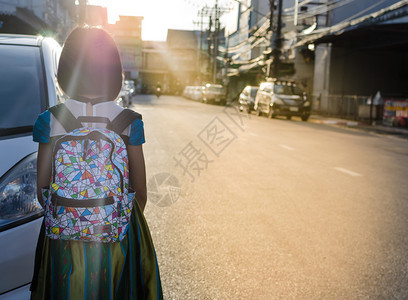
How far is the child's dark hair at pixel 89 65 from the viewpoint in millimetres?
1888

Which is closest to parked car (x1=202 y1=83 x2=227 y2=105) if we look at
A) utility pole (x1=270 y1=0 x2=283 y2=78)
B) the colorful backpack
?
utility pole (x1=270 y1=0 x2=283 y2=78)

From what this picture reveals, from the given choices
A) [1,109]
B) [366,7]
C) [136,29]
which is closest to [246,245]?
[1,109]

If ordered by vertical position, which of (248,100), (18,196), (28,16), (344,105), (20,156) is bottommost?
(248,100)

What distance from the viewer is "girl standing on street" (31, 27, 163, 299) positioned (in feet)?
5.92

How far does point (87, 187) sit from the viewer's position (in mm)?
1712

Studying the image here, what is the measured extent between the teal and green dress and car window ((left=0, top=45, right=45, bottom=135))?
1.07 m

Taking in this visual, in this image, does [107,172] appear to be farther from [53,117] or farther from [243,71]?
[243,71]

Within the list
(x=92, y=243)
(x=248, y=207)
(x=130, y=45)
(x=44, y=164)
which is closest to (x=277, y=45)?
(x=248, y=207)

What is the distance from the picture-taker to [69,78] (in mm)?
1916

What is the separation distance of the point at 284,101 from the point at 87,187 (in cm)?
2200

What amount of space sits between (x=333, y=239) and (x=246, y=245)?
845 mm

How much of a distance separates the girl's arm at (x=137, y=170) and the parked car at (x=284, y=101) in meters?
21.5

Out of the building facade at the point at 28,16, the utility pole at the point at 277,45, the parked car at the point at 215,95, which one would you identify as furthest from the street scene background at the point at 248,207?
the parked car at the point at 215,95

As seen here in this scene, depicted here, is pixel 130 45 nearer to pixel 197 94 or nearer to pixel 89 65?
pixel 197 94
